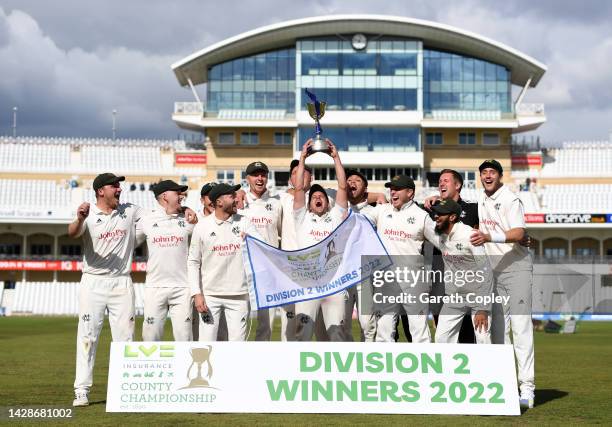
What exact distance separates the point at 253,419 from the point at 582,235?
54798 mm

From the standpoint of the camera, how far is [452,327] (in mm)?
9516

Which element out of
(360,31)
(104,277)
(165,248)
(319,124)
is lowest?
(104,277)

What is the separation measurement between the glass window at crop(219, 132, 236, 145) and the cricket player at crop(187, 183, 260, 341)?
52519mm

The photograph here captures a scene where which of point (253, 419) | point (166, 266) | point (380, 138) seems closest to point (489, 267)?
point (253, 419)

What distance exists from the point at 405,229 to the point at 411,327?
118cm

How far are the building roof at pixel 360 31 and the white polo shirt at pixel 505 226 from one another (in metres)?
50.7

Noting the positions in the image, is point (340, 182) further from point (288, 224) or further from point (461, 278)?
point (461, 278)

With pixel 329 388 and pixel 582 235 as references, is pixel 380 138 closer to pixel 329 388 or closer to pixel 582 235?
pixel 582 235

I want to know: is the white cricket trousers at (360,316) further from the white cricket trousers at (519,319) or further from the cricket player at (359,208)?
the white cricket trousers at (519,319)

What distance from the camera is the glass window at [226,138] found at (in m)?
62.2

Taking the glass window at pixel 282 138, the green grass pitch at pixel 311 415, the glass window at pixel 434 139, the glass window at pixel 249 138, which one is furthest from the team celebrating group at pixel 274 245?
the glass window at pixel 434 139

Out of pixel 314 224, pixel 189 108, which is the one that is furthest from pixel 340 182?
pixel 189 108

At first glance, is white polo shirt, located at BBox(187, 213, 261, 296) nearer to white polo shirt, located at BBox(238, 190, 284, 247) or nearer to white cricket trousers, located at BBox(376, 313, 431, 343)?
white polo shirt, located at BBox(238, 190, 284, 247)

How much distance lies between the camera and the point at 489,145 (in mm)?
62375
